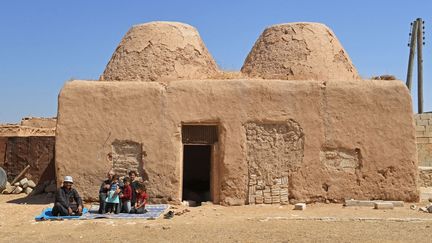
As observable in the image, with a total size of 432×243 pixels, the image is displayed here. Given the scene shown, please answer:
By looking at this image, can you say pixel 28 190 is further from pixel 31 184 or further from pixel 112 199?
pixel 112 199

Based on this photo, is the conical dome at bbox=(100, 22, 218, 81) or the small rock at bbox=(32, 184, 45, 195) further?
the small rock at bbox=(32, 184, 45, 195)

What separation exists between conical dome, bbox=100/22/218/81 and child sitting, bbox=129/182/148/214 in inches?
96.7

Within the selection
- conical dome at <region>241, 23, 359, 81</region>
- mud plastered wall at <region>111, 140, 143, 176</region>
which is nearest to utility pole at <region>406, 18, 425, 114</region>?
conical dome at <region>241, 23, 359, 81</region>

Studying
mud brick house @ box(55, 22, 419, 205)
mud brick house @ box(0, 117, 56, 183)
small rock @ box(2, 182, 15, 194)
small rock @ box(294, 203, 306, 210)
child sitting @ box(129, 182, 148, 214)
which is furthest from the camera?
mud brick house @ box(0, 117, 56, 183)

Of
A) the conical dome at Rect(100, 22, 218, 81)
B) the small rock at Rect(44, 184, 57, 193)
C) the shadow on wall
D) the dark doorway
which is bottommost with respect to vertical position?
the shadow on wall

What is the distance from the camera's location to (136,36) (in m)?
9.93

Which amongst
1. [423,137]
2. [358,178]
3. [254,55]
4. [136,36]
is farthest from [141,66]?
[423,137]

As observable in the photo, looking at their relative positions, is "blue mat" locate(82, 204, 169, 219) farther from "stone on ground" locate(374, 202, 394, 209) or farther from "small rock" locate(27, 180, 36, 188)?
"stone on ground" locate(374, 202, 394, 209)

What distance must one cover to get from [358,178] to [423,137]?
774 centimetres

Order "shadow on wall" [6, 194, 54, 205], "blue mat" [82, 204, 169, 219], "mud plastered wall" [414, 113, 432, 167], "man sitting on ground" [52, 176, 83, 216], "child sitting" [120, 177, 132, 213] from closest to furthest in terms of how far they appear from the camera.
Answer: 1. "blue mat" [82, 204, 169, 219]
2. "man sitting on ground" [52, 176, 83, 216]
3. "child sitting" [120, 177, 132, 213]
4. "shadow on wall" [6, 194, 54, 205]
5. "mud plastered wall" [414, 113, 432, 167]

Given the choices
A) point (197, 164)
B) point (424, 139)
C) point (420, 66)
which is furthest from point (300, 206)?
point (420, 66)

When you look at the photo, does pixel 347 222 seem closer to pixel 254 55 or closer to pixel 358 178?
pixel 358 178

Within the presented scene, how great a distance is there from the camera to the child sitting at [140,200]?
753 cm

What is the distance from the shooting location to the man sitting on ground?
24.0ft
